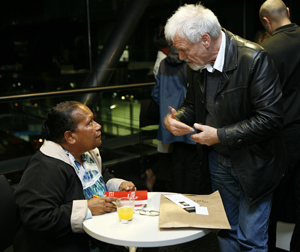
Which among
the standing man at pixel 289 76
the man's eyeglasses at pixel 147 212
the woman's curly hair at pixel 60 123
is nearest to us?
the man's eyeglasses at pixel 147 212

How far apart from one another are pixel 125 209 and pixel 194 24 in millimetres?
1000

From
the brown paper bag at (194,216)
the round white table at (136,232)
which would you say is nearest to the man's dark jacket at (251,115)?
the brown paper bag at (194,216)

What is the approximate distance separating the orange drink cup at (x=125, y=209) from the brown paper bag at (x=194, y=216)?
14 cm

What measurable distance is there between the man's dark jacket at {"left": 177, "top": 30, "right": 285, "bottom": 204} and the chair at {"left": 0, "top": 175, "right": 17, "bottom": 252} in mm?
1131

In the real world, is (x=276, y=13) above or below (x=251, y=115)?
above

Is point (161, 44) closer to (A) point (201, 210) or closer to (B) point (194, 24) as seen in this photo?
(B) point (194, 24)

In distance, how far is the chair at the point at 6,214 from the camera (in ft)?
6.22

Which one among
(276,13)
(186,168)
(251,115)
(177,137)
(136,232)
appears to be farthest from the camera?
(186,168)

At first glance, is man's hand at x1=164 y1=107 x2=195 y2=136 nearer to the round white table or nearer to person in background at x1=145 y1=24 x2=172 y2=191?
the round white table

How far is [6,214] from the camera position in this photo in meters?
1.90

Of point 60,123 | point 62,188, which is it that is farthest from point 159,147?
point 62,188

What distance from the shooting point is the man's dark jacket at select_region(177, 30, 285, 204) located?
6.31 ft

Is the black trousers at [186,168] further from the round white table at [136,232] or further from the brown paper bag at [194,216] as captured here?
the round white table at [136,232]

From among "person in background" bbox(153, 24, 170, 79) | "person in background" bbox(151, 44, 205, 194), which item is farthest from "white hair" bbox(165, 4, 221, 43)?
"person in background" bbox(153, 24, 170, 79)
